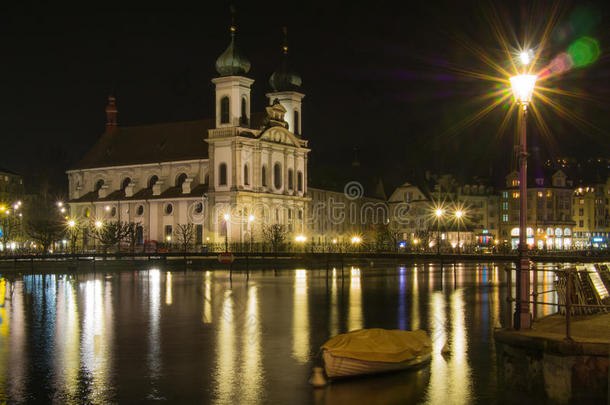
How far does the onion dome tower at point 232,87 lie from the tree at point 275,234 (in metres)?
13.0

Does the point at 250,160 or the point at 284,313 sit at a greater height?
the point at 250,160

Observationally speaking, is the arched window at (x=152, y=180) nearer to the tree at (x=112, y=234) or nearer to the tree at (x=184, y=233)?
the tree at (x=112, y=234)

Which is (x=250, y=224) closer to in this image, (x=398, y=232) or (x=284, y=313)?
(x=398, y=232)

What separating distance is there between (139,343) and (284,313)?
9.13 meters

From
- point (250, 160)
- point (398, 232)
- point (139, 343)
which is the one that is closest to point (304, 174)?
point (250, 160)

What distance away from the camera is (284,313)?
3108cm

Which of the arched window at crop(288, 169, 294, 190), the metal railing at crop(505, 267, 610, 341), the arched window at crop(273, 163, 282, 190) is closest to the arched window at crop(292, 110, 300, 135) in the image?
the arched window at crop(288, 169, 294, 190)

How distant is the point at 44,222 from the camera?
330 feet

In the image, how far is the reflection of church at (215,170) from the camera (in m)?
100

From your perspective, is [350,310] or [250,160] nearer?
[350,310]

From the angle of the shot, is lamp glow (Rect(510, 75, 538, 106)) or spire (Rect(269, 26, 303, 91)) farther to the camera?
spire (Rect(269, 26, 303, 91))

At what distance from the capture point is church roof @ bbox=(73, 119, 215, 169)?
368 ft

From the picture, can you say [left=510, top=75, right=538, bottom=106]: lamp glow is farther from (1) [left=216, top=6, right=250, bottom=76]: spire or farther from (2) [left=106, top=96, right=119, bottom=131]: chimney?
(2) [left=106, top=96, right=119, bottom=131]: chimney

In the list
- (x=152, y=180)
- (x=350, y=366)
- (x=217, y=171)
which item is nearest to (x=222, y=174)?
(x=217, y=171)
